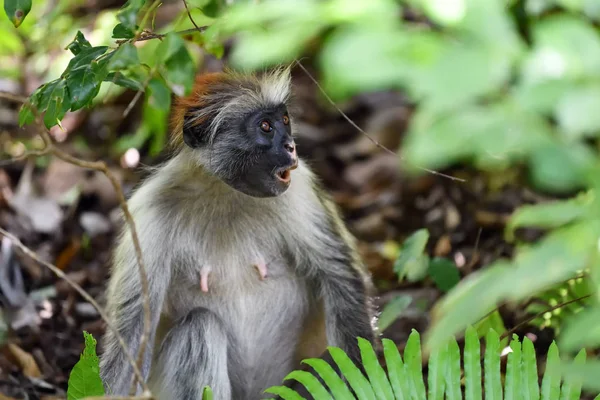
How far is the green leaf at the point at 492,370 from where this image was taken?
419 centimetres

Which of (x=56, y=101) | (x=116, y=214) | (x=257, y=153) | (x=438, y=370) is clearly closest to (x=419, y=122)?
(x=438, y=370)

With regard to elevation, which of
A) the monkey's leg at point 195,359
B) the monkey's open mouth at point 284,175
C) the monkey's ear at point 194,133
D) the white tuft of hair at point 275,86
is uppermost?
the white tuft of hair at point 275,86

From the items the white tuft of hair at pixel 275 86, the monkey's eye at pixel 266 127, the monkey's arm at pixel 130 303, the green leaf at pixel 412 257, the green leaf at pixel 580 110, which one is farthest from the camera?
the green leaf at pixel 412 257

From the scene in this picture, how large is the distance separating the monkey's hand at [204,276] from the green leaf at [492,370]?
2.18 meters

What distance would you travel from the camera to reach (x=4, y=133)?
36.1 ft

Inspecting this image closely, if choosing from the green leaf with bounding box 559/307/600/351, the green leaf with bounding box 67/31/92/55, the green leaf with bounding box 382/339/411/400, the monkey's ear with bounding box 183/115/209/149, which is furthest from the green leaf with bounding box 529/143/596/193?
the monkey's ear with bounding box 183/115/209/149

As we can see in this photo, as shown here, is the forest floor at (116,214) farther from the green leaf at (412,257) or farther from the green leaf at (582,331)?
the green leaf at (582,331)

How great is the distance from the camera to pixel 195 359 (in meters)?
5.64

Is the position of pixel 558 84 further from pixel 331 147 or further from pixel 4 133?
pixel 4 133

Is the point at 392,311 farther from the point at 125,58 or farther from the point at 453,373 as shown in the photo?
the point at 125,58

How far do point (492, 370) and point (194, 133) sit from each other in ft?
8.91

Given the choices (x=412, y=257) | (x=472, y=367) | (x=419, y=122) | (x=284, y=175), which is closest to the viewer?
(x=419, y=122)

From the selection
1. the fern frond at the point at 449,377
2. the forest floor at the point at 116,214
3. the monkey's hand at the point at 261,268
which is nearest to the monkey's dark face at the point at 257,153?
the monkey's hand at the point at 261,268

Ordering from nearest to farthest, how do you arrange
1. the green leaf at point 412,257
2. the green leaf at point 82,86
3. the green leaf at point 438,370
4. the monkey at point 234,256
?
the green leaf at point 82,86 → the green leaf at point 438,370 → the monkey at point 234,256 → the green leaf at point 412,257
